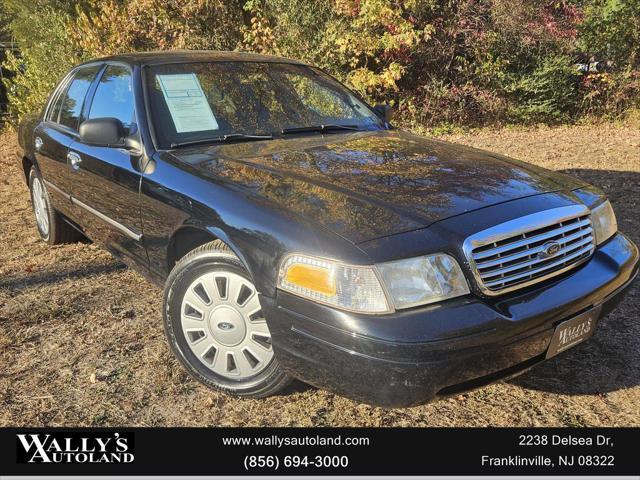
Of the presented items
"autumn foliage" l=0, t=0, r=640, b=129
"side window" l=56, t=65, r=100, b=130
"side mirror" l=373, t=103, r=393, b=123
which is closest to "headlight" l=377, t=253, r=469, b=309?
"side mirror" l=373, t=103, r=393, b=123

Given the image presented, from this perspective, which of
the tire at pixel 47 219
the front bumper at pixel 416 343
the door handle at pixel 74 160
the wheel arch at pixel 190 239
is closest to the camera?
the front bumper at pixel 416 343

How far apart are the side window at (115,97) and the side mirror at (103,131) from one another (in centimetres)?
12

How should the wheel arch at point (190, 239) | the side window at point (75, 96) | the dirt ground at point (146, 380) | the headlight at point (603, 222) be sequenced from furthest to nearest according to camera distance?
the side window at point (75, 96) < the headlight at point (603, 222) < the dirt ground at point (146, 380) < the wheel arch at point (190, 239)

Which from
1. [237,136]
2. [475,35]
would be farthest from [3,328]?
[475,35]

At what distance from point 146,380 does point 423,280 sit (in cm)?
163

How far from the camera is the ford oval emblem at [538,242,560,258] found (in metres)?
2.27

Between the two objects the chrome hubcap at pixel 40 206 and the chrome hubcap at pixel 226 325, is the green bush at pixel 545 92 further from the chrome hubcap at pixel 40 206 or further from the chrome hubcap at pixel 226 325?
the chrome hubcap at pixel 226 325

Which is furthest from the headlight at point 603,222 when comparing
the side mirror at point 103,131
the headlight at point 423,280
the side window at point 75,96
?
the side window at point 75,96

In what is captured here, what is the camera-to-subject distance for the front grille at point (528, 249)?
211 cm

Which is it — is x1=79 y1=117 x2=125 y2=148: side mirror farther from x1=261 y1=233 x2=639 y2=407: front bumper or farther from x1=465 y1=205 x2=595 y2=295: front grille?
x1=465 y1=205 x2=595 y2=295: front grille

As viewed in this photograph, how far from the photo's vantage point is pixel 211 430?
246 centimetres

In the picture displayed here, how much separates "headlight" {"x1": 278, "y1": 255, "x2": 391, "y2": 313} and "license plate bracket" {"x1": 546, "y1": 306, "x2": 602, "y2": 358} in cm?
78

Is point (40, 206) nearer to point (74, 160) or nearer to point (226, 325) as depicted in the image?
point (74, 160)

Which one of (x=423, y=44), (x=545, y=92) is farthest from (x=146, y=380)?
(x=545, y=92)
